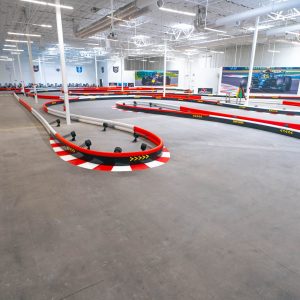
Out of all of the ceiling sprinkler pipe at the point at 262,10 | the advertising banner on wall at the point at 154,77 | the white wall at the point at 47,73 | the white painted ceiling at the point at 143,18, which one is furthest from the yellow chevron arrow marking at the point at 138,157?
the white wall at the point at 47,73

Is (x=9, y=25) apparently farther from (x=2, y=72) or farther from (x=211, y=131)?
(x=2, y=72)

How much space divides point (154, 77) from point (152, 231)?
91.7 ft

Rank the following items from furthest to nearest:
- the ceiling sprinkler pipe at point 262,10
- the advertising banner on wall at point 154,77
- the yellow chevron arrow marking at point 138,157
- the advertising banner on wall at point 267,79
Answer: the advertising banner on wall at point 154,77
the advertising banner on wall at point 267,79
the ceiling sprinkler pipe at point 262,10
the yellow chevron arrow marking at point 138,157

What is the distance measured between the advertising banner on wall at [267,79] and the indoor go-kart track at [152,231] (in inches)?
634

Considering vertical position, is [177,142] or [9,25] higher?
[9,25]

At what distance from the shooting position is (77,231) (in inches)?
76.8

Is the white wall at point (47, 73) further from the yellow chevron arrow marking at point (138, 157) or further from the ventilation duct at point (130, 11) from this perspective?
the yellow chevron arrow marking at point (138, 157)

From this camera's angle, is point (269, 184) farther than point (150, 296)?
Yes

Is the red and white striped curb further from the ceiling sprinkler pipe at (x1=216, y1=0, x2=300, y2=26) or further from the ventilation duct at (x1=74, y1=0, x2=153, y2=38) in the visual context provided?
the ceiling sprinkler pipe at (x1=216, y1=0, x2=300, y2=26)

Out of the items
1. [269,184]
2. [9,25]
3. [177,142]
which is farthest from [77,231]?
[9,25]

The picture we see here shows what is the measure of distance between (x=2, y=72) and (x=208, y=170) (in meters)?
35.6

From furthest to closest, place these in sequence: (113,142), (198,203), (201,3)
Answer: (201,3) < (113,142) < (198,203)

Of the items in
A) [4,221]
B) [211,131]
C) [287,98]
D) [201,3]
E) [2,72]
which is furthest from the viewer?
[2,72]

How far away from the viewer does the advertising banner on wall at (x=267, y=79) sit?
17.0 meters
